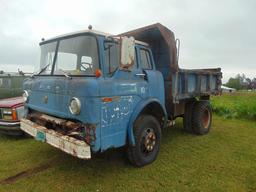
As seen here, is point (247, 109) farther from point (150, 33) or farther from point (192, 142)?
point (150, 33)

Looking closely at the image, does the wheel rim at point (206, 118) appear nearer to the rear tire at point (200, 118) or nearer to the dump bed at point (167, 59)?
the rear tire at point (200, 118)

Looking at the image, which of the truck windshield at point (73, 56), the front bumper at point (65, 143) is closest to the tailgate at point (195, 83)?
the truck windshield at point (73, 56)

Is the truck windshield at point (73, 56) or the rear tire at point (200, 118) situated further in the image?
the rear tire at point (200, 118)

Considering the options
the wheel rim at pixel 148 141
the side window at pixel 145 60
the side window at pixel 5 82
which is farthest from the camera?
the side window at pixel 5 82

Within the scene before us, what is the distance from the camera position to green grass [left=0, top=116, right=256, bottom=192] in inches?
154

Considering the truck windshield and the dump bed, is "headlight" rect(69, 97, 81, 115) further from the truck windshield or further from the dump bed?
the dump bed

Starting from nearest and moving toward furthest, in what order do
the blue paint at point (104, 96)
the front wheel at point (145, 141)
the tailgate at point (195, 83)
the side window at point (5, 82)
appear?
the blue paint at point (104, 96), the front wheel at point (145, 141), the tailgate at point (195, 83), the side window at point (5, 82)

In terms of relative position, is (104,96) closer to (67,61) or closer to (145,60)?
(67,61)

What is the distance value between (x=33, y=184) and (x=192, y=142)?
3982 millimetres

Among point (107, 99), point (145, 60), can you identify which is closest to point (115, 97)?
point (107, 99)

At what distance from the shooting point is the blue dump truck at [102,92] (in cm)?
363

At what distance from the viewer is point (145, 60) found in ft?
16.1

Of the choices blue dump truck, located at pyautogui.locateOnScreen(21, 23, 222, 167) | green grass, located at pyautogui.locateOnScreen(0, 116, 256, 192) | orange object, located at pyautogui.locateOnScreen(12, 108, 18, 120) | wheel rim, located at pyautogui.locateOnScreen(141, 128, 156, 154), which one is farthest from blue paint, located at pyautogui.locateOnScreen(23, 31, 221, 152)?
orange object, located at pyautogui.locateOnScreen(12, 108, 18, 120)

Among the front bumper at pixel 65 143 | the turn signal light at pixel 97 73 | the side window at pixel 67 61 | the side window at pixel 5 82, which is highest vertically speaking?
the side window at pixel 67 61
